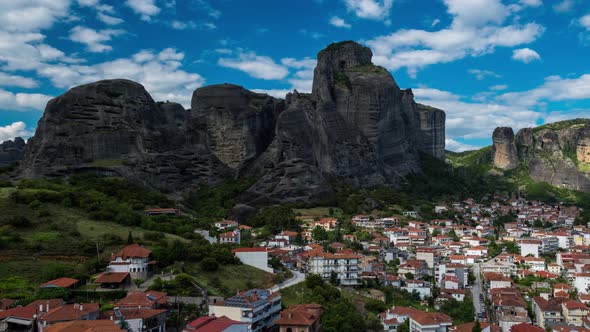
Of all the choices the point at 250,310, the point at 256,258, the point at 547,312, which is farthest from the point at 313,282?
the point at 547,312

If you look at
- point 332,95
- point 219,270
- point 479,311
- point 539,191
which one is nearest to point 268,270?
point 219,270

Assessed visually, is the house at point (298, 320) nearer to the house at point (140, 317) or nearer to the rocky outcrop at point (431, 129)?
the house at point (140, 317)

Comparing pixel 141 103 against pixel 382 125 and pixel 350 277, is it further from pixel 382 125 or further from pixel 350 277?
pixel 350 277

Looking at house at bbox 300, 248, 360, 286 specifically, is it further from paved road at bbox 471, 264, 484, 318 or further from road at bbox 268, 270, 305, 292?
paved road at bbox 471, 264, 484, 318

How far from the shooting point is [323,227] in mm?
81062

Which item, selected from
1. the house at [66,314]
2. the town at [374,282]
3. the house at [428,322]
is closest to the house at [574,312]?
the town at [374,282]

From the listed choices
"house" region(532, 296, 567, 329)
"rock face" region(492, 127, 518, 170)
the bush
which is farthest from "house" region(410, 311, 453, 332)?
"rock face" region(492, 127, 518, 170)

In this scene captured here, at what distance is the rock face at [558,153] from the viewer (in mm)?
149750

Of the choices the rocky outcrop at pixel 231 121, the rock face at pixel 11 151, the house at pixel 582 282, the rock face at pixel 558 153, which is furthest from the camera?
the rock face at pixel 558 153

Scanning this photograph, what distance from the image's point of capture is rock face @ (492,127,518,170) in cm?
16338

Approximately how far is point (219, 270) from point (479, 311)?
24.7m

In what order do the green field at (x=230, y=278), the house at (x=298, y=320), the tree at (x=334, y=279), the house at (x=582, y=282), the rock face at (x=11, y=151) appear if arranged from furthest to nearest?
1. the rock face at (x=11, y=151)
2. the house at (x=582, y=282)
3. the tree at (x=334, y=279)
4. the green field at (x=230, y=278)
5. the house at (x=298, y=320)

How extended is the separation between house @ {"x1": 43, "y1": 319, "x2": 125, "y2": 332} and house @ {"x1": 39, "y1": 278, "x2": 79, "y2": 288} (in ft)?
26.9

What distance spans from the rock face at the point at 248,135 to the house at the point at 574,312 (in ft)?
165
